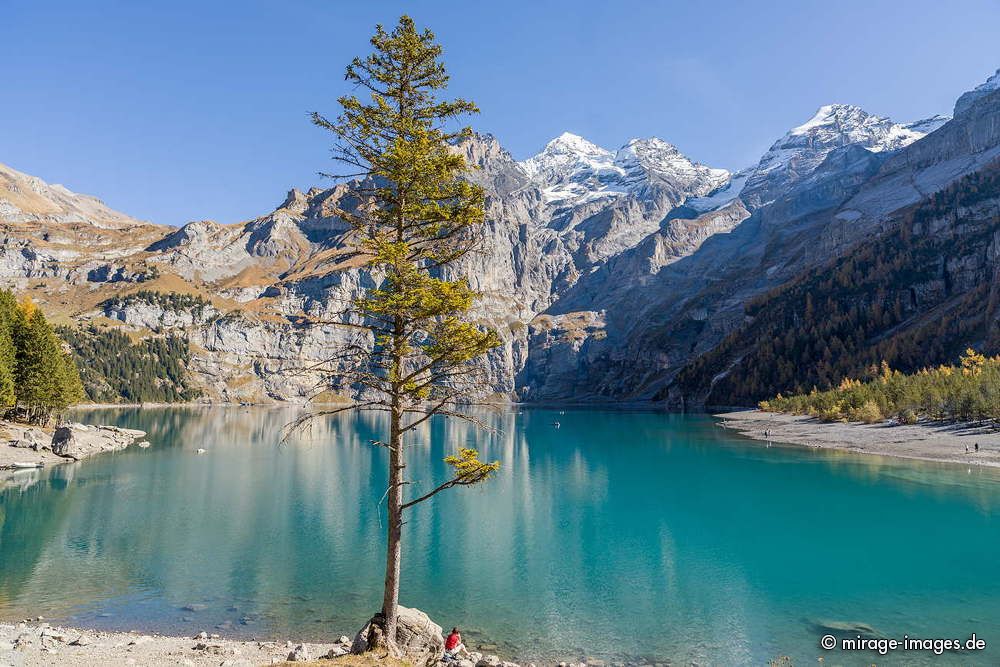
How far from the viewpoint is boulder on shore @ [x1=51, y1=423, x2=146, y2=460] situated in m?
77.8

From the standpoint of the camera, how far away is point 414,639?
18.9 meters

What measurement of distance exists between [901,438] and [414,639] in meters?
95.1

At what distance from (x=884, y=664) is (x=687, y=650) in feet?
23.7

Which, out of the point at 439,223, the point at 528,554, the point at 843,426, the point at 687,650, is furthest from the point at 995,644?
the point at 843,426

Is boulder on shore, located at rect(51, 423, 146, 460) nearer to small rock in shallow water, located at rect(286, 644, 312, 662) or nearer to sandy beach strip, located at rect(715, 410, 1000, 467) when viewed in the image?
small rock in shallow water, located at rect(286, 644, 312, 662)

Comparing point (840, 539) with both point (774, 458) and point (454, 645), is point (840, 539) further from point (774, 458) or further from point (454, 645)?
point (774, 458)

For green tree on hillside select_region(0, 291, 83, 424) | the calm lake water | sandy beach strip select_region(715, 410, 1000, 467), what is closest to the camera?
the calm lake water

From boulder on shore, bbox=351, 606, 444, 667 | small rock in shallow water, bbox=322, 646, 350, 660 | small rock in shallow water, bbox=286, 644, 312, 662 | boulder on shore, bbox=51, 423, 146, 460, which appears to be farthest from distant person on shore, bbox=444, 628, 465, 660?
boulder on shore, bbox=51, 423, 146, 460

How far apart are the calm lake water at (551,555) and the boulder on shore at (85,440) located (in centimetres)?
939

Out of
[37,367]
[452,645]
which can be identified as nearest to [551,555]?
[452,645]

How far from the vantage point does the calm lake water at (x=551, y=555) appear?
87.1ft

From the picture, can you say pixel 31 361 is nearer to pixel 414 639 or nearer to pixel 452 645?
pixel 414 639

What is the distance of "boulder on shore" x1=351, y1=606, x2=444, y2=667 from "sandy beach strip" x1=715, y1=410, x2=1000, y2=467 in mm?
75284

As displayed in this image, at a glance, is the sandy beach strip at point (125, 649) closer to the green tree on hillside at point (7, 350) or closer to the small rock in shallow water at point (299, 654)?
the small rock in shallow water at point (299, 654)
